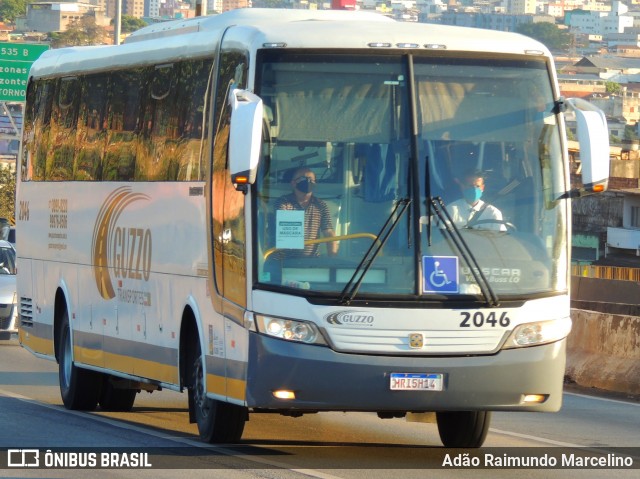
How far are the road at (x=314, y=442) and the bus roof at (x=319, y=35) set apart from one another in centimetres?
293

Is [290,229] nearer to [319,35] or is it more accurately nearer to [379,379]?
[379,379]

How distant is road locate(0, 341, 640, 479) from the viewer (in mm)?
11672

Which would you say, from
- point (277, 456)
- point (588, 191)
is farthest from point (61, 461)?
point (588, 191)

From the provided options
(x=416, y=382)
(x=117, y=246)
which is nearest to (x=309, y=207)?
(x=416, y=382)

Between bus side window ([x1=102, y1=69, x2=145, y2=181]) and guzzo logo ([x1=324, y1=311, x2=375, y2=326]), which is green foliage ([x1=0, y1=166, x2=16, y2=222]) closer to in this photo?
bus side window ([x1=102, y1=69, x2=145, y2=181])

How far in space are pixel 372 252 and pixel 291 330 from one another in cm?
76

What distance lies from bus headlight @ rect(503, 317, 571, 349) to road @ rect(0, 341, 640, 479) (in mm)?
880

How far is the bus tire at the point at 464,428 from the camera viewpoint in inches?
521

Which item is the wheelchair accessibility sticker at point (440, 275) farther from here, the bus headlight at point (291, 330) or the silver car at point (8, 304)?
the silver car at point (8, 304)

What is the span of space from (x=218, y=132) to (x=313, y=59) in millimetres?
1189

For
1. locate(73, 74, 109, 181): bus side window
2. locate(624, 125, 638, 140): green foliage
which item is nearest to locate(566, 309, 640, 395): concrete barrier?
locate(73, 74, 109, 181): bus side window

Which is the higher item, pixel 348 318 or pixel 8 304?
pixel 348 318

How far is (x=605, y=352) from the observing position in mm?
19469

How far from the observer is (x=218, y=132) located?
12.9 meters
